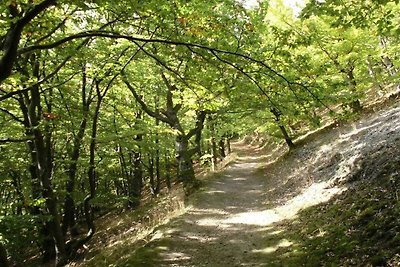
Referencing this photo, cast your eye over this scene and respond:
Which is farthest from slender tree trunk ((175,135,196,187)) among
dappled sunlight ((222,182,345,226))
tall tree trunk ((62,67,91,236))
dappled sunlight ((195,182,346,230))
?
dappled sunlight ((222,182,345,226))

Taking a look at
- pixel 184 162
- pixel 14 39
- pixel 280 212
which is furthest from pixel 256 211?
pixel 14 39

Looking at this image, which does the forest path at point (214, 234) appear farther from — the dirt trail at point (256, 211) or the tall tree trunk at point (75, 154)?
the tall tree trunk at point (75, 154)

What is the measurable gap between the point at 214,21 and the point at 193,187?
12182 millimetres

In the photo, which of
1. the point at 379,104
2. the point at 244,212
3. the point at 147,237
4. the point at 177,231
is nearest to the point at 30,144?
the point at 147,237

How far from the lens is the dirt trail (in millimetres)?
10242

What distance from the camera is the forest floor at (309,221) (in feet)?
24.9

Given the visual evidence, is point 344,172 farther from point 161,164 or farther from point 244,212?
point 161,164

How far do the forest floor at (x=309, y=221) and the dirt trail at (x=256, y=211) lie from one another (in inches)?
1.2

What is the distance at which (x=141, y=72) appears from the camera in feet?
58.5

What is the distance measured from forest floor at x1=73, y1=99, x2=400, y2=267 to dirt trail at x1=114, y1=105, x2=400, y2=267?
Result: 3cm

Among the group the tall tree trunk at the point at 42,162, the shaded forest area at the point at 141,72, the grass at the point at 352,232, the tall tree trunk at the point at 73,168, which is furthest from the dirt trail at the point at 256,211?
the tall tree trunk at the point at 73,168

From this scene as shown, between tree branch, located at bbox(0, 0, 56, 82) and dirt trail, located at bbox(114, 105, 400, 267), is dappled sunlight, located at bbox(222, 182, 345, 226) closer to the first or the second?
dirt trail, located at bbox(114, 105, 400, 267)

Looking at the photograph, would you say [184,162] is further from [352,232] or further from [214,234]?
[352,232]

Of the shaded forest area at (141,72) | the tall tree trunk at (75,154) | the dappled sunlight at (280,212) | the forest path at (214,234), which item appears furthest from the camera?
the tall tree trunk at (75,154)
